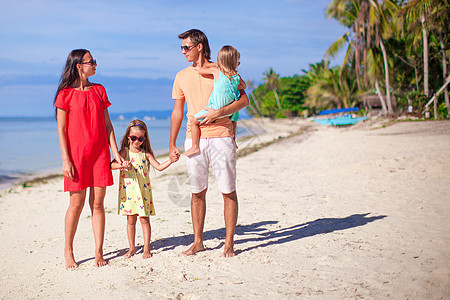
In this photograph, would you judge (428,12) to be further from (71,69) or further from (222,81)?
(71,69)

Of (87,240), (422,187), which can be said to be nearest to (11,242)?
(87,240)

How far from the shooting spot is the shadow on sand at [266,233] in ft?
13.6

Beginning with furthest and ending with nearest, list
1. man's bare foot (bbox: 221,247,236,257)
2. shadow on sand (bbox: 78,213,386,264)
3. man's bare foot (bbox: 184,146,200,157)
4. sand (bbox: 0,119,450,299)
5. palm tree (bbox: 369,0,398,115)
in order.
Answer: palm tree (bbox: 369,0,398,115), shadow on sand (bbox: 78,213,386,264), man's bare foot (bbox: 221,247,236,257), man's bare foot (bbox: 184,146,200,157), sand (bbox: 0,119,450,299)

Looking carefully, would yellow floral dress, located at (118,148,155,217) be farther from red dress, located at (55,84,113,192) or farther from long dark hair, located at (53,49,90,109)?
long dark hair, located at (53,49,90,109)

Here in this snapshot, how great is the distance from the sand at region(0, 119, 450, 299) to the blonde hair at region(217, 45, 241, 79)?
5.54 ft

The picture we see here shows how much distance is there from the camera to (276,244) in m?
4.09

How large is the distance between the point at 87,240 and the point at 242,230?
184 cm

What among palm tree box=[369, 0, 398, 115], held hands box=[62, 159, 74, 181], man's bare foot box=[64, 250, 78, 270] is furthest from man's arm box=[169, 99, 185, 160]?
palm tree box=[369, 0, 398, 115]

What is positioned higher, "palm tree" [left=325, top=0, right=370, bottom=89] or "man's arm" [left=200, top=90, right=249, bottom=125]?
"palm tree" [left=325, top=0, right=370, bottom=89]

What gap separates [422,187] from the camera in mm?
6707

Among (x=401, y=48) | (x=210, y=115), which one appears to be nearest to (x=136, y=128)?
(x=210, y=115)

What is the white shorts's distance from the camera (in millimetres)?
3494

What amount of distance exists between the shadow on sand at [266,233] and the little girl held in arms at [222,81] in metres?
1.31

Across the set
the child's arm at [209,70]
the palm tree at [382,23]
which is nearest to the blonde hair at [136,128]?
the child's arm at [209,70]
